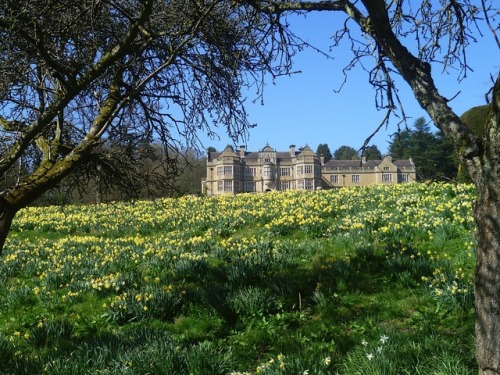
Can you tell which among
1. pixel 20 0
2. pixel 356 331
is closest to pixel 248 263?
pixel 356 331

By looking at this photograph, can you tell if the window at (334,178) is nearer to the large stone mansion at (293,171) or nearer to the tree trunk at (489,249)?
the large stone mansion at (293,171)

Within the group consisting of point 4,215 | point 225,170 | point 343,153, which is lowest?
point 4,215

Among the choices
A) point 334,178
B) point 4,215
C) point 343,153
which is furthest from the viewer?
point 343,153

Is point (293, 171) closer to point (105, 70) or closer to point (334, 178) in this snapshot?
point (334, 178)

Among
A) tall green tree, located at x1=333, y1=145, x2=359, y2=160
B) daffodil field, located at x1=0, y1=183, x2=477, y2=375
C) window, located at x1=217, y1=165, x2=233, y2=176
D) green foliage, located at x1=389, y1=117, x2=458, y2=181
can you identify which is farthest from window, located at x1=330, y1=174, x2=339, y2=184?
daffodil field, located at x1=0, y1=183, x2=477, y2=375

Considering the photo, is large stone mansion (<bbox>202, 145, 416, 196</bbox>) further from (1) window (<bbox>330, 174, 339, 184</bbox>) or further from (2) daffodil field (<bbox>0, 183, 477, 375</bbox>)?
(2) daffodil field (<bbox>0, 183, 477, 375</bbox>)

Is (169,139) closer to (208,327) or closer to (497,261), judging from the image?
(208,327)

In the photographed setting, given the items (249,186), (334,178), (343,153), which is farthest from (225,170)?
(343,153)

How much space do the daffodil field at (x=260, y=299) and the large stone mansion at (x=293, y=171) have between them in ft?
202

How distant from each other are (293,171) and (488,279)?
79486mm

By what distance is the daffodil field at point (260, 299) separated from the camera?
388cm

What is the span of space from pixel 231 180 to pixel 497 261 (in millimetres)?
68491

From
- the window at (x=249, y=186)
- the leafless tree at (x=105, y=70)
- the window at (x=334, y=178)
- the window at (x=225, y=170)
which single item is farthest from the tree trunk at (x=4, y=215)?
the window at (x=334, y=178)

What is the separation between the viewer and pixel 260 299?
5469 millimetres
